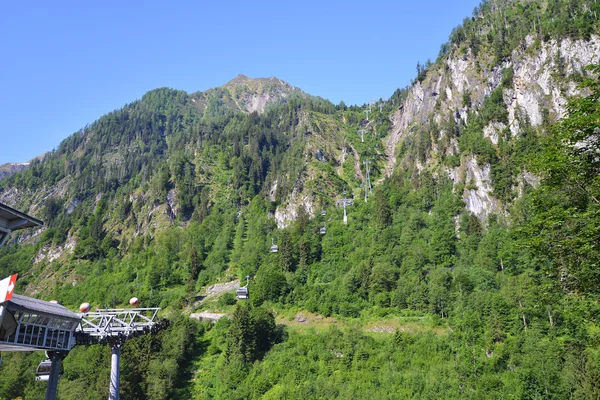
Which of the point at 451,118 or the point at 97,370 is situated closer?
the point at 97,370

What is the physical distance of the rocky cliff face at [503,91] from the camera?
355 feet

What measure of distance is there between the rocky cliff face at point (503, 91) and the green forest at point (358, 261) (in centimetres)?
185

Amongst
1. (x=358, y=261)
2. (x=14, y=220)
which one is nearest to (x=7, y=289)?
(x=14, y=220)

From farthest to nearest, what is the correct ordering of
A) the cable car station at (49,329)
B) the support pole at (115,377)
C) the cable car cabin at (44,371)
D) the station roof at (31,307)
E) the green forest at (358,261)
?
the support pole at (115,377), the cable car cabin at (44,371), the green forest at (358,261), the station roof at (31,307), the cable car station at (49,329)

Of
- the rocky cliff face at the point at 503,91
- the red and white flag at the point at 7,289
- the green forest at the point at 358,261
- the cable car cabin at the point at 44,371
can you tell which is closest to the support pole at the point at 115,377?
the cable car cabin at the point at 44,371

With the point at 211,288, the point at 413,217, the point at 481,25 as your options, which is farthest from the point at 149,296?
the point at 481,25

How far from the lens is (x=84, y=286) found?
121188mm

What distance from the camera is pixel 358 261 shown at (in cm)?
9231

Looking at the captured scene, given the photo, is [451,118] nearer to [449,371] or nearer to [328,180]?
[328,180]

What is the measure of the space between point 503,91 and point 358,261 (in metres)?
68.9

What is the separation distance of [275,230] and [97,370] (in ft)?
233

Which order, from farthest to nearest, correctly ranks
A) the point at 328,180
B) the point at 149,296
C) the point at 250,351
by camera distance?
the point at 328,180 < the point at 149,296 < the point at 250,351

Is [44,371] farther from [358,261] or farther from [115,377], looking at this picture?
[358,261]

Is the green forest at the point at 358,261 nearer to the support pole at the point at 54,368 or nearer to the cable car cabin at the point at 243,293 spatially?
the cable car cabin at the point at 243,293
